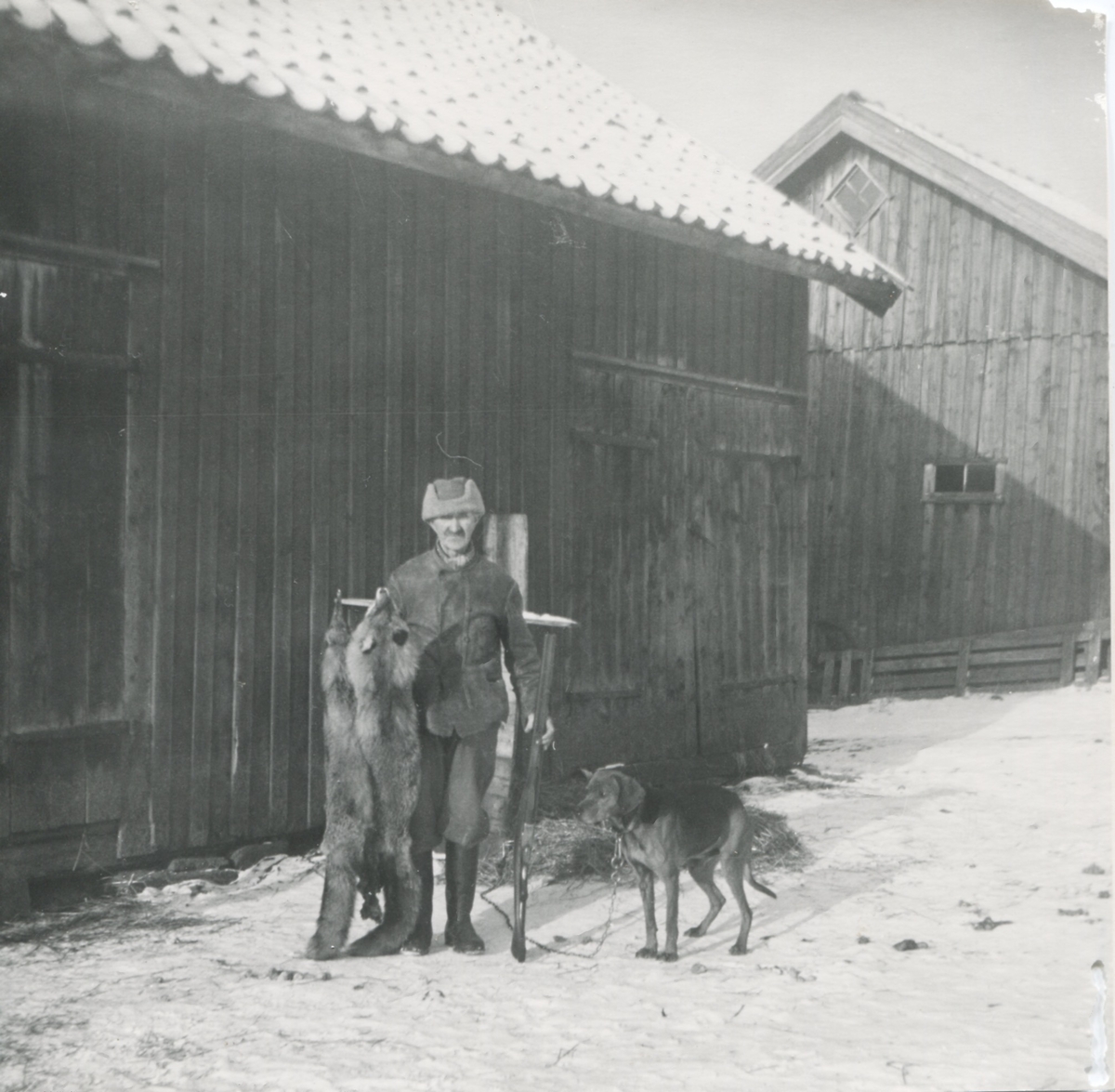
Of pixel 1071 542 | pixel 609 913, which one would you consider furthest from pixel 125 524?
pixel 1071 542

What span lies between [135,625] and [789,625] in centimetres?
537

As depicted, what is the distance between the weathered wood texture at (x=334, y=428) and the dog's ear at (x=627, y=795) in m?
2.05

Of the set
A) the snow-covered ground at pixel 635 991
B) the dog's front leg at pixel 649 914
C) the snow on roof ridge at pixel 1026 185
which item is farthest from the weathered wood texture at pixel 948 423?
the dog's front leg at pixel 649 914

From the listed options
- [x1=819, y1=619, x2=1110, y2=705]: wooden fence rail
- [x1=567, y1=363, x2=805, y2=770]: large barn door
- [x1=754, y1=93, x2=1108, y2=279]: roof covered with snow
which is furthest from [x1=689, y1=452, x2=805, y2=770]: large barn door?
[x1=754, y1=93, x2=1108, y2=279]: roof covered with snow

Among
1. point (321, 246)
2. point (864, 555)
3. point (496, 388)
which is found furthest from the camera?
point (864, 555)

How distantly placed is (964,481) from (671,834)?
8.27m

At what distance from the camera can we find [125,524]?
5434mm

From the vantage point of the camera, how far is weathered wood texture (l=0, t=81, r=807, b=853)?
5.49 m

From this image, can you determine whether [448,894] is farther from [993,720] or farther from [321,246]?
[993,720]

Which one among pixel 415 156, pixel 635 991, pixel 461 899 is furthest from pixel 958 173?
pixel 635 991

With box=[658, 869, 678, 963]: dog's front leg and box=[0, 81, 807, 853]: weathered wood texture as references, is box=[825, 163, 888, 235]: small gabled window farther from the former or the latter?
box=[658, 869, 678, 963]: dog's front leg

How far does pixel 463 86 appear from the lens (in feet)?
21.5

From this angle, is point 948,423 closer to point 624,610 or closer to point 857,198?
point 857,198

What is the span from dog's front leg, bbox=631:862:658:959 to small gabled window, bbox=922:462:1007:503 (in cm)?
802
